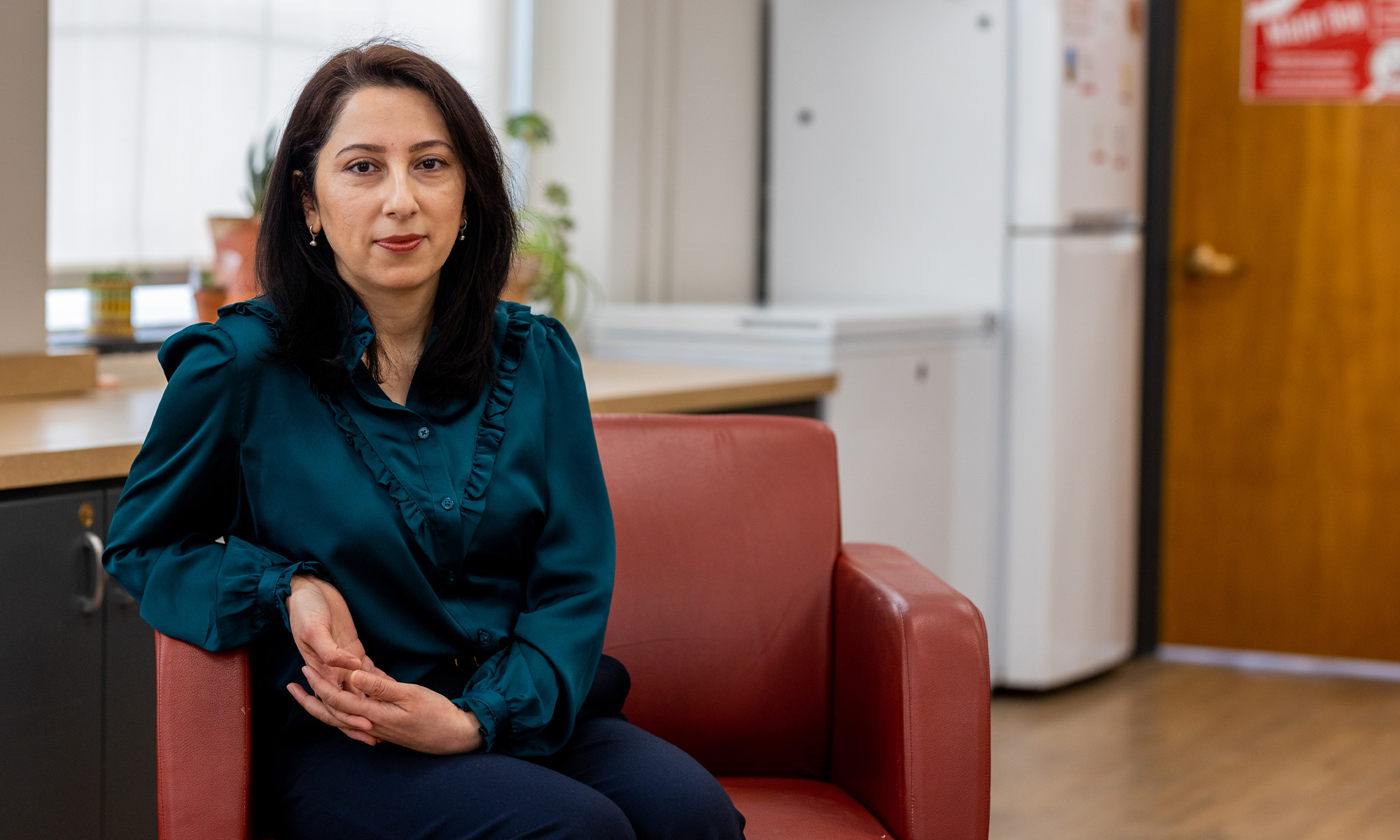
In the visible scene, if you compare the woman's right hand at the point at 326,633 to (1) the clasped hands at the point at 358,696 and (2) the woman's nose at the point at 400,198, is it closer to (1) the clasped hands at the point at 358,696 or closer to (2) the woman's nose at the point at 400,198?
(1) the clasped hands at the point at 358,696

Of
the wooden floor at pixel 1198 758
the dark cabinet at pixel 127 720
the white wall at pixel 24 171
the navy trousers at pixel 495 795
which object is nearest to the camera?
the navy trousers at pixel 495 795

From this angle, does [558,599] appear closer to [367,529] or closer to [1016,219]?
[367,529]

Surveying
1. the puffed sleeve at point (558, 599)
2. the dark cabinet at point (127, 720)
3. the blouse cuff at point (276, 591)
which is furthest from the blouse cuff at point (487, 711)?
the dark cabinet at point (127, 720)

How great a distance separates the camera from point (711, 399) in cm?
251

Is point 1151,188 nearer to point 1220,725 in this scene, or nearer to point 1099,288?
point 1099,288

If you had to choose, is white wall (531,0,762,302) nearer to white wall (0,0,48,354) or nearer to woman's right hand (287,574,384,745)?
white wall (0,0,48,354)

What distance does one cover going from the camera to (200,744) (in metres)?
1.23

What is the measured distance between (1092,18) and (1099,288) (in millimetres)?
631

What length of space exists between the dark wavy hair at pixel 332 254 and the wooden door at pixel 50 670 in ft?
1.63

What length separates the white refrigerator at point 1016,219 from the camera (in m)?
3.27

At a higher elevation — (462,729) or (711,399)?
(711,399)

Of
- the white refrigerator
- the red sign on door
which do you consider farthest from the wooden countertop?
the red sign on door

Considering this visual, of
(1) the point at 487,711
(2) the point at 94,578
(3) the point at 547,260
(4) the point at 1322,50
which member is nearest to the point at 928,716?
(1) the point at 487,711

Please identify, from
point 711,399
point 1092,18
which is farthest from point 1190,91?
point 711,399
